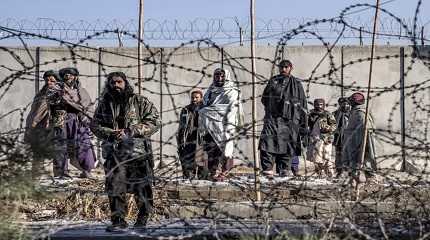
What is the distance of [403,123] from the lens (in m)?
15.1

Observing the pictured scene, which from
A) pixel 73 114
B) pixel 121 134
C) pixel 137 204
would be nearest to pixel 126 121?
pixel 121 134

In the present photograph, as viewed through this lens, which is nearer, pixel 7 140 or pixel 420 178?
pixel 7 140

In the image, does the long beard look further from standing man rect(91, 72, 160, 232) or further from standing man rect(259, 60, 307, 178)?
standing man rect(259, 60, 307, 178)

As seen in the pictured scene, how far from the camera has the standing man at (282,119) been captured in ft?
28.5

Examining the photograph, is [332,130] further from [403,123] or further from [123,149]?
[123,149]

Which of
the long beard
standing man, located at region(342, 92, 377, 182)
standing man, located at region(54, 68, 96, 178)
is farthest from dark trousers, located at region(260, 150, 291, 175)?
the long beard

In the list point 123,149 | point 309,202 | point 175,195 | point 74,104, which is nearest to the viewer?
point 309,202

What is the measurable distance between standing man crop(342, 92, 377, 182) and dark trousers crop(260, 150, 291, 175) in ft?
2.80

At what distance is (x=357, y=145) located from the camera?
8.69 metres

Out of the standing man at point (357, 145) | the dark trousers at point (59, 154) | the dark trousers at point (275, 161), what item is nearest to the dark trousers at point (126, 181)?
the dark trousers at point (59, 154)

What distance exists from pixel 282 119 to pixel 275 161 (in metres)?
2.51

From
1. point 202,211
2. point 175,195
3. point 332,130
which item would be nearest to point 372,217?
point 202,211

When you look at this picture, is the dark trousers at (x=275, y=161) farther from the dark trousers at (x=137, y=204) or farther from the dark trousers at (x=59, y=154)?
the dark trousers at (x=59, y=154)

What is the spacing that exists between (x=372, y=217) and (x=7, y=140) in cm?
230
